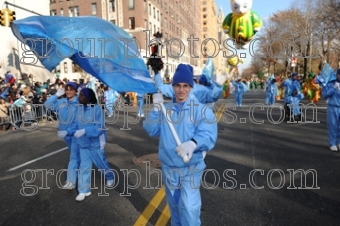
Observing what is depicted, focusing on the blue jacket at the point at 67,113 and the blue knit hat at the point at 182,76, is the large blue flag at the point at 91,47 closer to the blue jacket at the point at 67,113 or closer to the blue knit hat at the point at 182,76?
the blue jacket at the point at 67,113

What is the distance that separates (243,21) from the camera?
7.45m

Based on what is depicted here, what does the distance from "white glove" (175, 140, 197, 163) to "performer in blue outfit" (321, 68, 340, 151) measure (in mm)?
5083

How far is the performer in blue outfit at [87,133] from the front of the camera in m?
4.29

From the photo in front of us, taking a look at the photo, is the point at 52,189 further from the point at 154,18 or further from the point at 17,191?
the point at 154,18

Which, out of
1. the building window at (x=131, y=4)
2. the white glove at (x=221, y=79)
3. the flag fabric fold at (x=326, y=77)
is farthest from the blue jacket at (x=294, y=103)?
the building window at (x=131, y=4)

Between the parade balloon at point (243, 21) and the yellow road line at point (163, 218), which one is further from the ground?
the parade balloon at point (243, 21)

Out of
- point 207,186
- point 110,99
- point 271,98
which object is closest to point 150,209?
point 207,186

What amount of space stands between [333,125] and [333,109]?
38cm

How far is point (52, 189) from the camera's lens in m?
4.76

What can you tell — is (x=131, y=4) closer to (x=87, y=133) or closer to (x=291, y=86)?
(x=291, y=86)

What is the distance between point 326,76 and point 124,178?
5339 mm

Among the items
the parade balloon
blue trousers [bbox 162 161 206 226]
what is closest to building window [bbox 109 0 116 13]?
the parade balloon

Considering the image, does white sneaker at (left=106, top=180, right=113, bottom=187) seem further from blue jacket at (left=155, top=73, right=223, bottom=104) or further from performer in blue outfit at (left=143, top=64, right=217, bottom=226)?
performer in blue outfit at (left=143, top=64, right=217, bottom=226)

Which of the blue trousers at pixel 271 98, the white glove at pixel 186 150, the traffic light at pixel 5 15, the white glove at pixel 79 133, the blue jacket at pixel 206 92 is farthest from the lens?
the blue trousers at pixel 271 98
